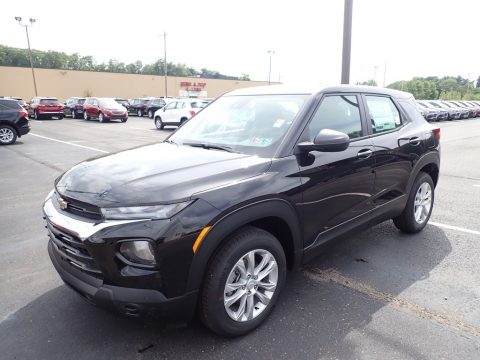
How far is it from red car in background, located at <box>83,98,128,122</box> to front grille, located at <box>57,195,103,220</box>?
24.8m

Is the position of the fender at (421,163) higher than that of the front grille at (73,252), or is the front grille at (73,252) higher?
the fender at (421,163)

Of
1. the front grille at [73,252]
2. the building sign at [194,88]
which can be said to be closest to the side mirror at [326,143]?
the front grille at [73,252]

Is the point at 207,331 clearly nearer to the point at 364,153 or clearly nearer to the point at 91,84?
the point at 364,153

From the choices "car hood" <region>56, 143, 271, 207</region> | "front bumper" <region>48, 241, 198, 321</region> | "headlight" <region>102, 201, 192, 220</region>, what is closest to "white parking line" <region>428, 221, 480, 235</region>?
"car hood" <region>56, 143, 271, 207</region>

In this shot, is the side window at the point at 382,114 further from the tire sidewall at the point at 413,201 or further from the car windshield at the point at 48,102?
the car windshield at the point at 48,102

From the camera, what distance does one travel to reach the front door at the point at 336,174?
3.05 m

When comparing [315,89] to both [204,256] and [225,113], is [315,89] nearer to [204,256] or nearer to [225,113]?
[225,113]

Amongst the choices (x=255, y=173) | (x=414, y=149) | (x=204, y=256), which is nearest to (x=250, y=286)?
(x=204, y=256)

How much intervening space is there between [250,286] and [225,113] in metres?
1.85

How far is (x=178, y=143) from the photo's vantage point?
3656 millimetres

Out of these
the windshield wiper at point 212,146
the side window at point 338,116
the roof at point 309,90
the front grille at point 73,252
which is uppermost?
the roof at point 309,90

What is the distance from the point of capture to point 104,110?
85.0ft

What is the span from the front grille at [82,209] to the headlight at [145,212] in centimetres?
9

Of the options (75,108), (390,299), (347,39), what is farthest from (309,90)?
(75,108)
